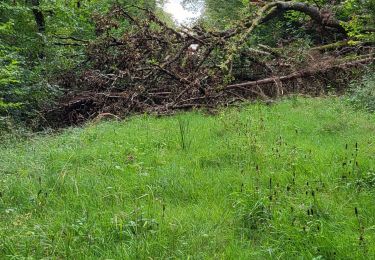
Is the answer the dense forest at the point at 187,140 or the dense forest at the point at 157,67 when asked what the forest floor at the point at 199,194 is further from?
the dense forest at the point at 157,67

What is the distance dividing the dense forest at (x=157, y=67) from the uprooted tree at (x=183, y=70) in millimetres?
27

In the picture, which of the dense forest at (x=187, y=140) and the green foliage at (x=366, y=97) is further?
the green foliage at (x=366, y=97)

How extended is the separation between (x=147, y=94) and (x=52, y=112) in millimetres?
2847

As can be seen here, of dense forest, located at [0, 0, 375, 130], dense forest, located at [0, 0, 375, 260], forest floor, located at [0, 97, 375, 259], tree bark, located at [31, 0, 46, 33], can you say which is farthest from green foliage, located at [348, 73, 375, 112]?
tree bark, located at [31, 0, 46, 33]

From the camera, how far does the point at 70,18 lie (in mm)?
13492

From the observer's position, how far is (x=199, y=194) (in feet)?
14.3

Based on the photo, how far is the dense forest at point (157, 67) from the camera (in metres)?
10.4

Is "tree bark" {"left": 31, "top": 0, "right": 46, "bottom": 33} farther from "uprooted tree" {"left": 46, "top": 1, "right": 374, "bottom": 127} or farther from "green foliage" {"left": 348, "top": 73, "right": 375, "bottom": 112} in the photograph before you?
"green foliage" {"left": 348, "top": 73, "right": 375, "bottom": 112}

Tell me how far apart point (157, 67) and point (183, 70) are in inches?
30.4

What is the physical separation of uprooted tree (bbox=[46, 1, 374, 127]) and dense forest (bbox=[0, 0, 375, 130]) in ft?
0.09

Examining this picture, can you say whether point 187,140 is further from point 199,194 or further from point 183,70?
point 183,70

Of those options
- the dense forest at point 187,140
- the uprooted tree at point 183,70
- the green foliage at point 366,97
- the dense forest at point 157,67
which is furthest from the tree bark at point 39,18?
the green foliage at point 366,97

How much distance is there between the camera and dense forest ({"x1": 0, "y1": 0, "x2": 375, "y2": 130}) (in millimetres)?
10352

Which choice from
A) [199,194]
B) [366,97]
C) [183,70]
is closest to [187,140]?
[199,194]
